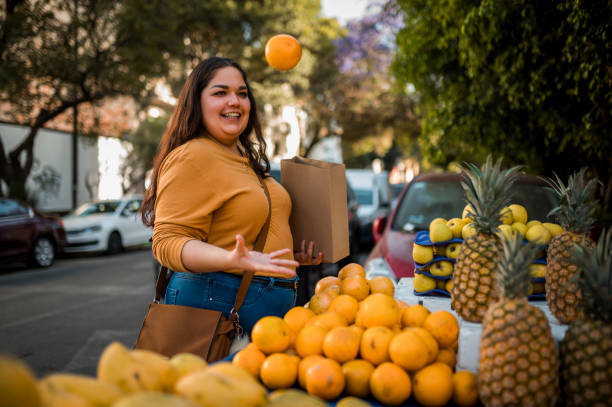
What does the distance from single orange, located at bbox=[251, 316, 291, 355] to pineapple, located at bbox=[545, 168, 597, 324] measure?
100cm

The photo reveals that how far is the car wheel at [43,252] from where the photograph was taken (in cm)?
1168

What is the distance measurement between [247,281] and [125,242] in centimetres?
1385

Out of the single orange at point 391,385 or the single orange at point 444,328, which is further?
the single orange at point 444,328

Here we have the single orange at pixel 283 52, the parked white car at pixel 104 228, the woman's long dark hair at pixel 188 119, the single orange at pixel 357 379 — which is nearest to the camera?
the single orange at pixel 357 379

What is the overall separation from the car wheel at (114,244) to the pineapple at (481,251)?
46.0ft

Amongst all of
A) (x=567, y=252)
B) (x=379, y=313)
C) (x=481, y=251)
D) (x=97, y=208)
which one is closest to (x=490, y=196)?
(x=481, y=251)

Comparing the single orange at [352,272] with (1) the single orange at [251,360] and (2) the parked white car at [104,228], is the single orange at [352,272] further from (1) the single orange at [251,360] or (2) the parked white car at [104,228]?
(2) the parked white car at [104,228]

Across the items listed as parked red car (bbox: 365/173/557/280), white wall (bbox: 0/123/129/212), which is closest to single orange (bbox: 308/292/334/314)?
parked red car (bbox: 365/173/557/280)

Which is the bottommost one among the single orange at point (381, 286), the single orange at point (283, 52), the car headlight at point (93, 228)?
the car headlight at point (93, 228)

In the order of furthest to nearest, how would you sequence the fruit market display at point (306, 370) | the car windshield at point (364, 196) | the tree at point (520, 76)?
1. the car windshield at point (364, 196)
2. the tree at point (520, 76)
3. the fruit market display at point (306, 370)

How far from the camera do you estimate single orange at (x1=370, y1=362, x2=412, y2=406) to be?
1.61m

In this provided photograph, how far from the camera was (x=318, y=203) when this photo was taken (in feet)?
8.27

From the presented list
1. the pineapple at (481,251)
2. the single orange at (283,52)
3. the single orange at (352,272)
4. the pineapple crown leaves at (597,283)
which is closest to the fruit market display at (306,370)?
the pineapple at (481,251)

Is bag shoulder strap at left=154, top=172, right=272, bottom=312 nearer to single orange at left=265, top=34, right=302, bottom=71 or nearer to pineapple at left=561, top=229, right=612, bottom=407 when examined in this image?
single orange at left=265, top=34, right=302, bottom=71
